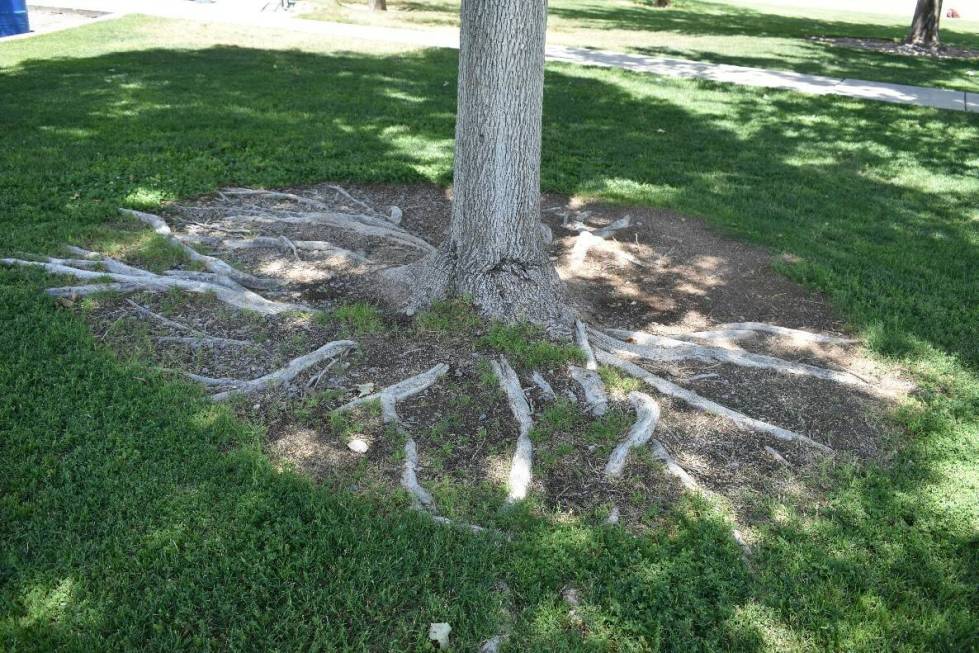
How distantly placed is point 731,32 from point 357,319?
19.0 metres

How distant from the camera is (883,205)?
25.4 ft

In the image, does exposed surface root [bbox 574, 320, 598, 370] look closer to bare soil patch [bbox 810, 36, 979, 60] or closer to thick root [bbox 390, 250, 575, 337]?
thick root [bbox 390, 250, 575, 337]

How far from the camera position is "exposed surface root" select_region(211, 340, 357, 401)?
Answer: 4211 mm

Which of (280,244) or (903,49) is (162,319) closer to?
(280,244)


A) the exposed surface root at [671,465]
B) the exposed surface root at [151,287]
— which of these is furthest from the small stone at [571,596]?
the exposed surface root at [151,287]

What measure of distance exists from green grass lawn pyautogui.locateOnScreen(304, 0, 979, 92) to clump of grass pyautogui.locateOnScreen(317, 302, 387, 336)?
1226 centimetres

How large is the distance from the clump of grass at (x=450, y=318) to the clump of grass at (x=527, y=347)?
0.44 ft

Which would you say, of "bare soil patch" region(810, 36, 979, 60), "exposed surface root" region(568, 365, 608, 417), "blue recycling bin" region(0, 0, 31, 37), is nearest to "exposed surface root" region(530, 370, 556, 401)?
"exposed surface root" region(568, 365, 608, 417)

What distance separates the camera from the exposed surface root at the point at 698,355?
466 cm

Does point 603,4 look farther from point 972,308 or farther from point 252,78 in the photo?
point 972,308

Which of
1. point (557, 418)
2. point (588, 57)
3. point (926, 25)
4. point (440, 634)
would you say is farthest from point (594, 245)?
point (926, 25)

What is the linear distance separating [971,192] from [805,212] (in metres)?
2.15

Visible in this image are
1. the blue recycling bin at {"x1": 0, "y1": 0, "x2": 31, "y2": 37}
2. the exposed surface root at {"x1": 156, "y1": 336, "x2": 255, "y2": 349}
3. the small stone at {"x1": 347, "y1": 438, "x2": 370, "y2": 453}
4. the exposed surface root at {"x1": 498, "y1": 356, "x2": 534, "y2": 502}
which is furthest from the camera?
the blue recycling bin at {"x1": 0, "y1": 0, "x2": 31, "y2": 37}

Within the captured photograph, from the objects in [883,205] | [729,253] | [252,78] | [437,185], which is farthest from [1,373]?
[252,78]
